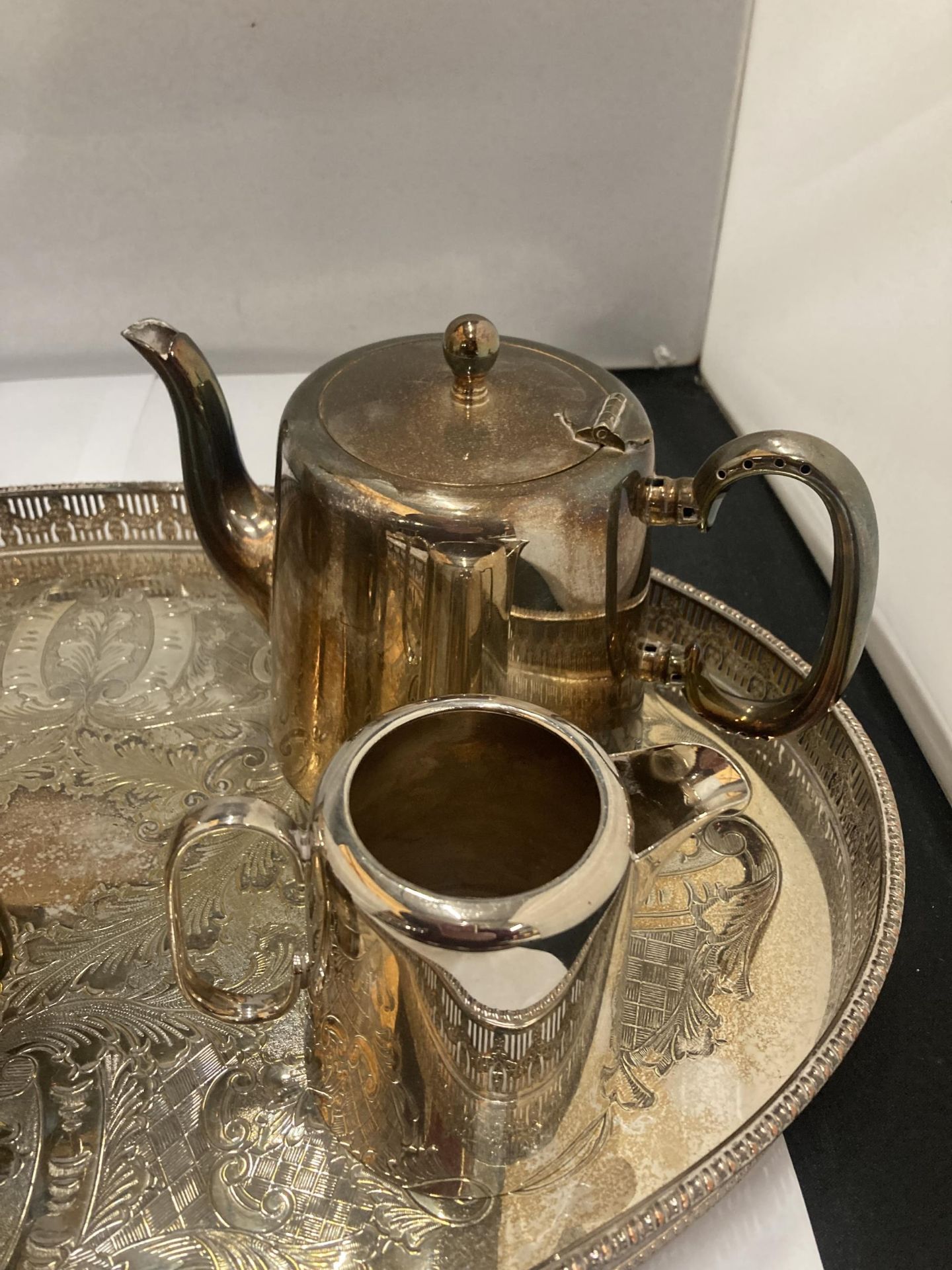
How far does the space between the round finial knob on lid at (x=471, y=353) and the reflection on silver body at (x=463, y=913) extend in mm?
151

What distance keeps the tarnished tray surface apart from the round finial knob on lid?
0.21 m

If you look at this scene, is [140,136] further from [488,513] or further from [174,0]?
[488,513]

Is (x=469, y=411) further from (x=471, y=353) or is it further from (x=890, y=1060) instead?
(x=890, y=1060)

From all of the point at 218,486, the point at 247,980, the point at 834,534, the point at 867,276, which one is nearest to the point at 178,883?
the point at 247,980

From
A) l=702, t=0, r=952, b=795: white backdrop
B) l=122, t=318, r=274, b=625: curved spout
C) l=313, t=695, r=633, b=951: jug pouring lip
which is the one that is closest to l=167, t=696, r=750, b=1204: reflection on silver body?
l=313, t=695, r=633, b=951: jug pouring lip

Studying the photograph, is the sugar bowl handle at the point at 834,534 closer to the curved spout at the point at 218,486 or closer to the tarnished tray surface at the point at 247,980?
the tarnished tray surface at the point at 247,980

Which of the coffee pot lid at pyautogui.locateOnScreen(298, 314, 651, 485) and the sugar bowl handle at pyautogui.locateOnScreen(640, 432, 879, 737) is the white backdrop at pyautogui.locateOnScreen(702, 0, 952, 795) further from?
the coffee pot lid at pyautogui.locateOnScreen(298, 314, 651, 485)

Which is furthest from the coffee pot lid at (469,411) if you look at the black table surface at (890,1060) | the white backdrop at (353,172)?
the white backdrop at (353,172)

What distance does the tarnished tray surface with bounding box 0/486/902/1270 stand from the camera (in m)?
0.44

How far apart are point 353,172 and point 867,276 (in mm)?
470

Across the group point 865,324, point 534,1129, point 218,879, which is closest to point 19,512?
point 218,879

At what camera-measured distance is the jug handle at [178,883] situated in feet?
1.31

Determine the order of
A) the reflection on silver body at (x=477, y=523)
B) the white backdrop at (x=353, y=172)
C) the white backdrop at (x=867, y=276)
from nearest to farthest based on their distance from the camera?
the reflection on silver body at (x=477, y=523), the white backdrop at (x=867, y=276), the white backdrop at (x=353, y=172)

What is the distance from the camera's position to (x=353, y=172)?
1.02 meters
